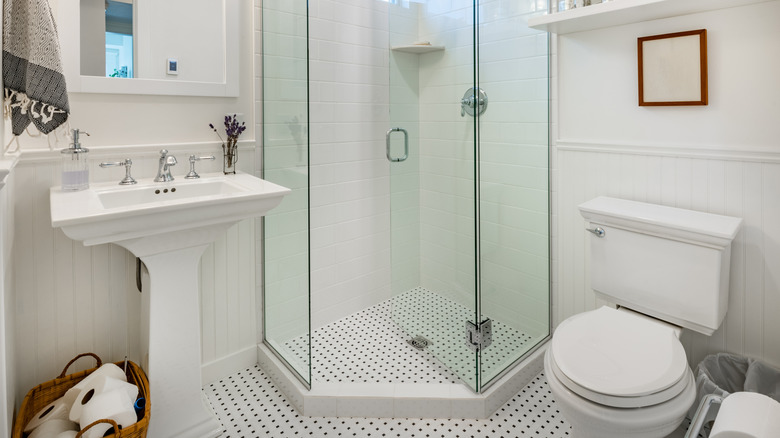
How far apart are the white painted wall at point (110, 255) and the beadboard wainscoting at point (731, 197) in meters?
1.67

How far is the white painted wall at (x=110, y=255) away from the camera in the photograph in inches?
62.4

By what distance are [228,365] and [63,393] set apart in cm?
67

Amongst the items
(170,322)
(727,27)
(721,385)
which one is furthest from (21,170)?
(721,385)

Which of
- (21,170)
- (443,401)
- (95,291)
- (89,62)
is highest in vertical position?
(89,62)

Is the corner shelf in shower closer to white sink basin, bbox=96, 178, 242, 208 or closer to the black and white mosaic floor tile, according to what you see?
white sink basin, bbox=96, 178, 242, 208

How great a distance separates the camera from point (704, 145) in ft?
5.65

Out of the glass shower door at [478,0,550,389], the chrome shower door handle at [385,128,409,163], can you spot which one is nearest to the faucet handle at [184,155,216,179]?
the chrome shower door handle at [385,128,409,163]

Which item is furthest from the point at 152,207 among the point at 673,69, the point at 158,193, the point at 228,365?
the point at 673,69

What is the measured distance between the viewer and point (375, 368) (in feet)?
6.82

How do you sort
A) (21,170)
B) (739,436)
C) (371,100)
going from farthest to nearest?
(371,100)
(21,170)
(739,436)

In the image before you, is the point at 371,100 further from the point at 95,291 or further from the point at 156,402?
the point at 156,402

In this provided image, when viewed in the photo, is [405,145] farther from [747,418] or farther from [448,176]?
[747,418]

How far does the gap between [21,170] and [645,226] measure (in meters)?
2.26

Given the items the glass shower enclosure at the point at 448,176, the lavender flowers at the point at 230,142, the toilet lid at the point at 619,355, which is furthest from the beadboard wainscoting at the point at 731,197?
the lavender flowers at the point at 230,142
